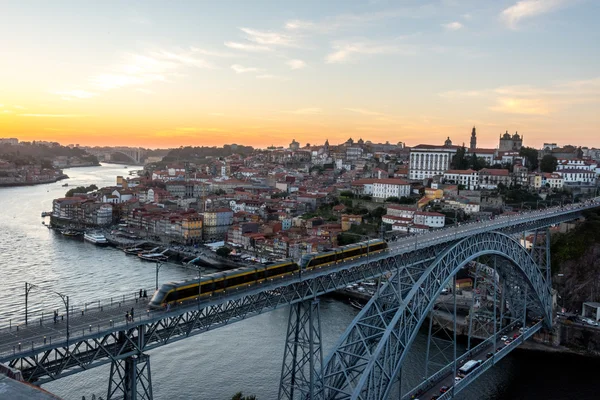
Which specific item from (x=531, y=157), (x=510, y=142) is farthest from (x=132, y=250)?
(x=510, y=142)

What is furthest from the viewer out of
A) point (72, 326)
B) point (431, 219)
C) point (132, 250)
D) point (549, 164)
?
point (549, 164)

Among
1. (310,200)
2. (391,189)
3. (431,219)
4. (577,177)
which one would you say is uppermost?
(577,177)

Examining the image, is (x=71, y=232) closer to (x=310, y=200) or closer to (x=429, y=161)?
(x=310, y=200)

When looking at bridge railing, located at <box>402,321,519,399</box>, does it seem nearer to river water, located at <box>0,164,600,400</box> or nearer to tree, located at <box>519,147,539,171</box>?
river water, located at <box>0,164,600,400</box>

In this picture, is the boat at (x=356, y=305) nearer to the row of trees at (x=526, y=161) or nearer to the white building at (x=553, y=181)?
the white building at (x=553, y=181)

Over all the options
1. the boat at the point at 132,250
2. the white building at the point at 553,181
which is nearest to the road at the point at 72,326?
the boat at the point at 132,250

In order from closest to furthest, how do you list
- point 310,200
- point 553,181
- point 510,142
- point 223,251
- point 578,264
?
point 578,264, point 223,251, point 553,181, point 310,200, point 510,142

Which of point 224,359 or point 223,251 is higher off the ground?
point 223,251
